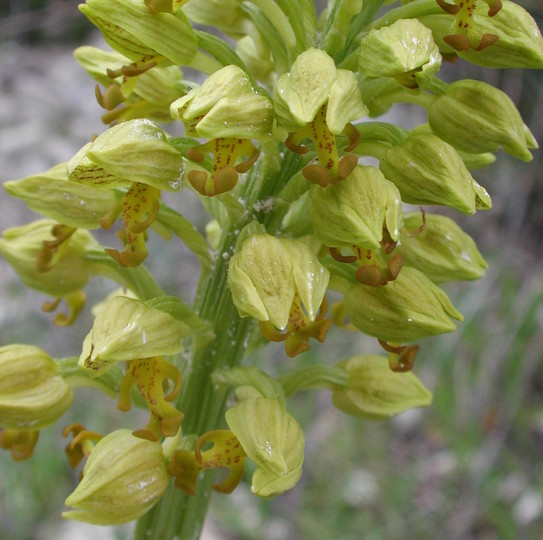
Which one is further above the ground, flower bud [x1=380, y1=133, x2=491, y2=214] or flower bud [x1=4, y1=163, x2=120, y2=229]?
flower bud [x1=380, y1=133, x2=491, y2=214]

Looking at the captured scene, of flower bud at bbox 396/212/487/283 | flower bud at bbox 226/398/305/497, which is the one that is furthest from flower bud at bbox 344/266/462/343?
flower bud at bbox 226/398/305/497

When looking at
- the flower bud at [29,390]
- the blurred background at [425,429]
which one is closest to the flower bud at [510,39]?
the flower bud at [29,390]

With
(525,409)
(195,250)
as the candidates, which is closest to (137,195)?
(195,250)

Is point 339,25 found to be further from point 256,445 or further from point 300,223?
point 256,445

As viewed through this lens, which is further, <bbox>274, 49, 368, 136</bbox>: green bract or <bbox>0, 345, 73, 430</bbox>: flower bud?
<bbox>0, 345, 73, 430</bbox>: flower bud

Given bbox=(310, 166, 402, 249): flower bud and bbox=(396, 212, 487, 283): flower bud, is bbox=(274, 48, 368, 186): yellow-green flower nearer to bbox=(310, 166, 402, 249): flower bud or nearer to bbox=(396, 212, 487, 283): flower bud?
bbox=(310, 166, 402, 249): flower bud

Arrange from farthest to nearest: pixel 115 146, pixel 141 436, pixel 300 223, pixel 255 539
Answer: pixel 255 539, pixel 300 223, pixel 141 436, pixel 115 146
